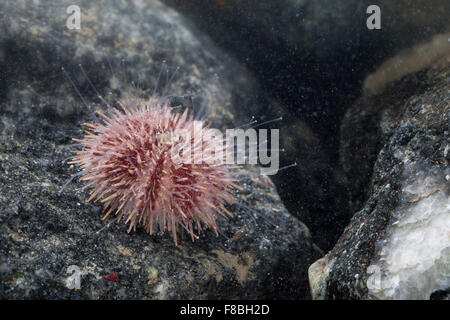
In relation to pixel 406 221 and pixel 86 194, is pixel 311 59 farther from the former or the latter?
pixel 86 194

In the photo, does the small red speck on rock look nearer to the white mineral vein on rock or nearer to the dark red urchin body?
the dark red urchin body

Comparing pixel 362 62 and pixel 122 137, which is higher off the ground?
pixel 362 62

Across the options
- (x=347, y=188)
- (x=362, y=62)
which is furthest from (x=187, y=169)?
(x=362, y=62)

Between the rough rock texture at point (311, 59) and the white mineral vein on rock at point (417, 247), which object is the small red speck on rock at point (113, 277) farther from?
the rough rock texture at point (311, 59)

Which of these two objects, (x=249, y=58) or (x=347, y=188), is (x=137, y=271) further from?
(x=249, y=58)

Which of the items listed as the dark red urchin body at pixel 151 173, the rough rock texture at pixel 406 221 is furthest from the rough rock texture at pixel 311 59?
the dark red urchin body at pixel 151 173
